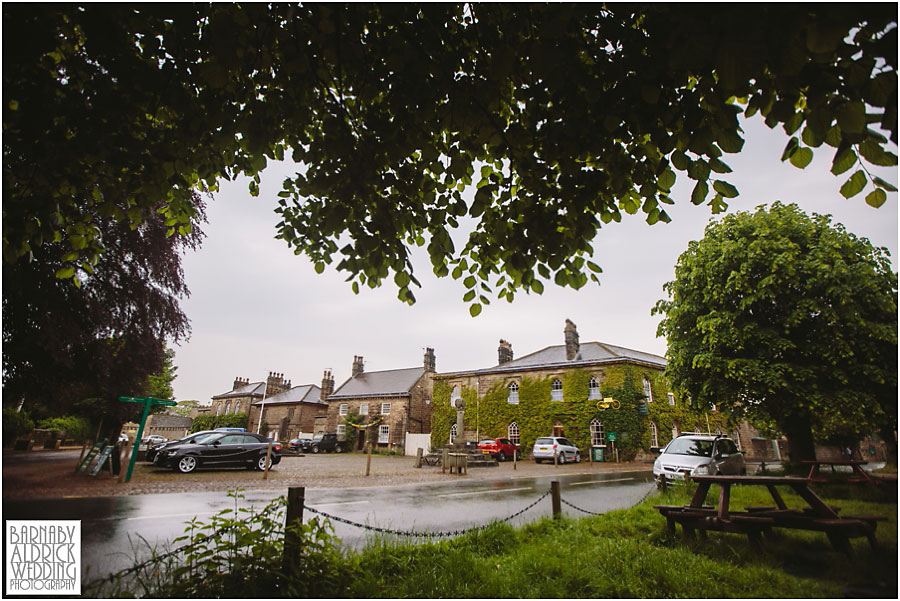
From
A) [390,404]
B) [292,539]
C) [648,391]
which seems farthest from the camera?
[390,404]

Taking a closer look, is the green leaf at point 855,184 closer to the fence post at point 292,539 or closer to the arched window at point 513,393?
the fence post at point 292,539

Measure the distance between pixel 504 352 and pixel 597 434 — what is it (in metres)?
10.8

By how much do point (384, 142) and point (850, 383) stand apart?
1327cm

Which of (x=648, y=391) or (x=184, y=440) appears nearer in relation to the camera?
(x=184, y=440)

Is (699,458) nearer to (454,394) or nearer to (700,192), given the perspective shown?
(700,192)

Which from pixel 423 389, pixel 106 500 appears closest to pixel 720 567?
pixel 106 500

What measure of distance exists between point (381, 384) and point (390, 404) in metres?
3.42

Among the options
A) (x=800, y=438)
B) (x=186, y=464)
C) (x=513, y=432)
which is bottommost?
(x=186, y=464)

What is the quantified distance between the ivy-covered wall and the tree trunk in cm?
1517

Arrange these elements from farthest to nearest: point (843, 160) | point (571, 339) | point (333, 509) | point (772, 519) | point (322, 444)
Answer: point (322, 444)
point (571, 339)
point (333, 509)
point (772, 519)
point (843, 160)

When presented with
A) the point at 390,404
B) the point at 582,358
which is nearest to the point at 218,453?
the point at 390,404

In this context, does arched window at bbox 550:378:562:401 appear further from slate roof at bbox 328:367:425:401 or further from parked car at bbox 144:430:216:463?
parked car at bbox 144:430:216:463

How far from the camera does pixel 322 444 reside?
33906 mm

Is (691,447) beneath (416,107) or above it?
beneath
